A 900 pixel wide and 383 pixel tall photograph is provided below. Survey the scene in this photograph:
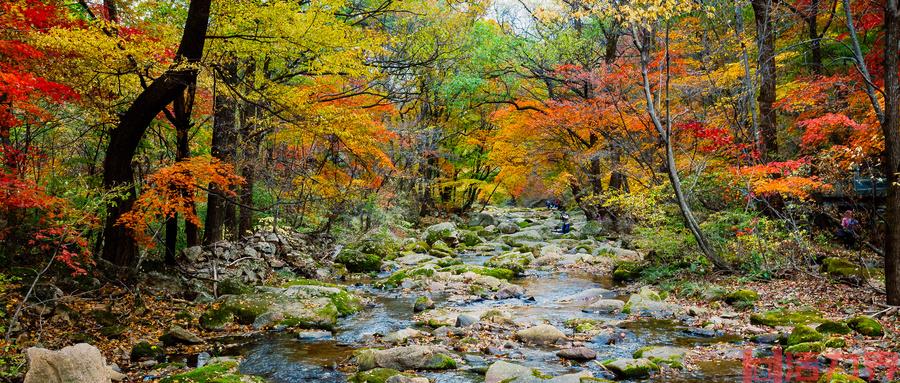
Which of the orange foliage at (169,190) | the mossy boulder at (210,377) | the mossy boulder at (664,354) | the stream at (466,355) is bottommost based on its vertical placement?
the stream at (466,355)

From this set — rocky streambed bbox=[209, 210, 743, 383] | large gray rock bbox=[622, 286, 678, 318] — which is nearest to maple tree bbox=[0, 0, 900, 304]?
large gray rock bbox=[622, 286, 678, 318]

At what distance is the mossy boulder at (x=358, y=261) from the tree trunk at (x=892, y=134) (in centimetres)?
1215

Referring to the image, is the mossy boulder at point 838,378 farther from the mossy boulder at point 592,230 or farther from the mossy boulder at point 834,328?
the mossy boulder at point 592,230

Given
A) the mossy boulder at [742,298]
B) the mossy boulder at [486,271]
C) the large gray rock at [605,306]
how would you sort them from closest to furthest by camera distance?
the mossy boulder at [742,298], the large gray rock at [605,306], the mossy boulder at [486,271]

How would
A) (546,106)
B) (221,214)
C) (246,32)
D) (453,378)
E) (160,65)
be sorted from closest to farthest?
1. (453,378)
2. (160,65)
3. (246,32)
4. (221,214)
5. (546,106)

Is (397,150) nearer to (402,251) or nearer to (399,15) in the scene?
(402,251)

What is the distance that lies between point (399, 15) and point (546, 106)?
764cm

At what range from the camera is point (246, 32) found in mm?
9750

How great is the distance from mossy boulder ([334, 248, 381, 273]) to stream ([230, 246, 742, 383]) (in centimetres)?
419

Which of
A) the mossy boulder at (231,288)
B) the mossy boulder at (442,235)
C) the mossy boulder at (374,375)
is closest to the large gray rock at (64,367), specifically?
the mossy boulder at (374,375)

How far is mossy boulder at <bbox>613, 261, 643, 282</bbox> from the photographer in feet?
45.4

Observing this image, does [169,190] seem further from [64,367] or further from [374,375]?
[374,375]

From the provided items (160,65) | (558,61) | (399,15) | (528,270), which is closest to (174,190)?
(160,65)

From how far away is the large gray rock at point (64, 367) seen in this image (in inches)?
203
